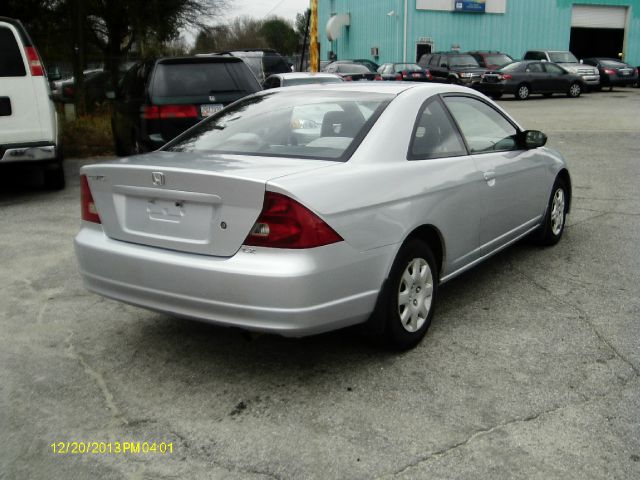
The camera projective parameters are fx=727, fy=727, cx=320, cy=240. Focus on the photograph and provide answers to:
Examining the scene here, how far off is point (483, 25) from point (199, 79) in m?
34.9

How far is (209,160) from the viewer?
152 inches

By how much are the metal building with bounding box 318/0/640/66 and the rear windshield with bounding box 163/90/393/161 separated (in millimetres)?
33346

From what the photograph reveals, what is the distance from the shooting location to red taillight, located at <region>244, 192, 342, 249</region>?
334 cm

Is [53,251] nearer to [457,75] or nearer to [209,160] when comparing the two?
[209,160]

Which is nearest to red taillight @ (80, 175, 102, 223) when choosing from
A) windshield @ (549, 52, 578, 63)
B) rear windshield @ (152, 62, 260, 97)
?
rear windshield @ (152, 62, 260, 97)

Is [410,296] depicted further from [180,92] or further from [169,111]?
[180,92]

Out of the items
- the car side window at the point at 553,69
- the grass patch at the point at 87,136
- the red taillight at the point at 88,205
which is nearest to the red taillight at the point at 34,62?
the grass patch at the point at 87,136

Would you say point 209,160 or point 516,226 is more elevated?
point 209,160

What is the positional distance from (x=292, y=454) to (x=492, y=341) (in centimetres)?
167

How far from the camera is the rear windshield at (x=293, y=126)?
402 centimetres

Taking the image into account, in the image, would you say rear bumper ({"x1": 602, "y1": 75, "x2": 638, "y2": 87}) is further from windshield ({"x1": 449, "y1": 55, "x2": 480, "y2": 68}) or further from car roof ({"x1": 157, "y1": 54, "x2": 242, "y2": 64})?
car roof ({"x1": 157, "y1": 54, "x2": 242, "y2": 64})

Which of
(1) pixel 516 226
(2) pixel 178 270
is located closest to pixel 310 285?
(2) pixel 178 270

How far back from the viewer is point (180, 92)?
9531mm

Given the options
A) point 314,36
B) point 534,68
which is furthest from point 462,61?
point 314,36
